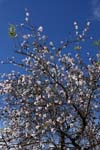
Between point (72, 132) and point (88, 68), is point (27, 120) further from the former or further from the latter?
point (88, 68)

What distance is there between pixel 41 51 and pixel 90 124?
330cm

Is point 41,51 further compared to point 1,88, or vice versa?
point 1,88

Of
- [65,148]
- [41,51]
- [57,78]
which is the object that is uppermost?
[41,51]

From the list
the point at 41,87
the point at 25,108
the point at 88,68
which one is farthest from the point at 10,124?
the point at 88,68

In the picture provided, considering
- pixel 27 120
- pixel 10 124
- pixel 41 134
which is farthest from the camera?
pixel 10 124

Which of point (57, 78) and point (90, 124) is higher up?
point (57, 78)

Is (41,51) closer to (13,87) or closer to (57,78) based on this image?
(57,78)

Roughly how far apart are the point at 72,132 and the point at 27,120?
6.11 feet

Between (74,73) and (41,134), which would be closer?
(41,134)

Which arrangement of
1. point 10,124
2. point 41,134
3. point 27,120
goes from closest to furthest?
point 41,134, point 27,120, point 10,124

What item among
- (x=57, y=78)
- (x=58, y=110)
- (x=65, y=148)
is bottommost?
(x=65, y=148)

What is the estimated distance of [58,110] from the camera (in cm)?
1736

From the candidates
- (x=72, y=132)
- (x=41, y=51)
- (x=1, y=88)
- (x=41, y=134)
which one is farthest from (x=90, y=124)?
(x=1, y=88)

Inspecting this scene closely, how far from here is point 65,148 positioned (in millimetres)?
17141
